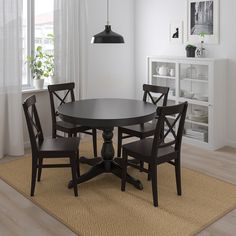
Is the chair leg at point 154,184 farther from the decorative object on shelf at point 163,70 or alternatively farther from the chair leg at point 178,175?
the decorative object on shelf at point 163,70

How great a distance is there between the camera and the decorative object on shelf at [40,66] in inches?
199

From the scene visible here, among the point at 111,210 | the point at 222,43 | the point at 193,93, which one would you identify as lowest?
the point at 111,210

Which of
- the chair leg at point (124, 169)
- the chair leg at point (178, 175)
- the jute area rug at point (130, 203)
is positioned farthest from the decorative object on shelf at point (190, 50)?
the chair leg at point (124, 169)

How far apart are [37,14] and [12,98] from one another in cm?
131

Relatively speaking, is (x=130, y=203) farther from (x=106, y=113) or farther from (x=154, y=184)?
(x=106, y=113)

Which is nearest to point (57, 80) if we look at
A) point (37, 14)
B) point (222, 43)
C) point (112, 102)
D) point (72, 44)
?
point (72, 44)

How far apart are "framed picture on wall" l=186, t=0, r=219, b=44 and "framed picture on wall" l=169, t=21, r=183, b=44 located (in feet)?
0.43

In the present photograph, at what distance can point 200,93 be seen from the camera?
508 centimetres

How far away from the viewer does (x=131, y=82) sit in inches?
248

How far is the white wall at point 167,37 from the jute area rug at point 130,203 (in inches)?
54.5

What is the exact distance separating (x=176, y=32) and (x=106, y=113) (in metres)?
2.49

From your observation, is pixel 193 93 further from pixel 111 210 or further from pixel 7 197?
pixel 7 197

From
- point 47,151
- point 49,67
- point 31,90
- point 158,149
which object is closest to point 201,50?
point 49,67

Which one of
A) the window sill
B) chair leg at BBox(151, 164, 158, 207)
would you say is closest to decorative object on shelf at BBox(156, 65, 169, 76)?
the window sill
